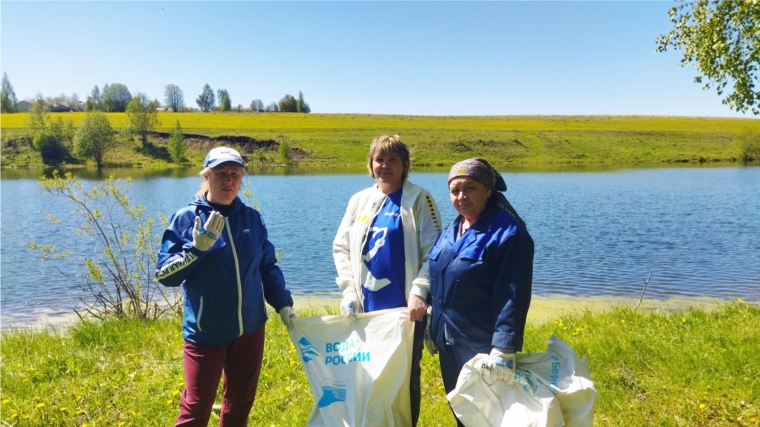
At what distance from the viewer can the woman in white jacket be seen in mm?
3078

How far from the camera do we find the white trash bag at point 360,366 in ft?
9.79

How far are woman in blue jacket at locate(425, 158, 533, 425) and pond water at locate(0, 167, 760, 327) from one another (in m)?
7.36

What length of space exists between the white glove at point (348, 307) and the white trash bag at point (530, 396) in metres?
0.89

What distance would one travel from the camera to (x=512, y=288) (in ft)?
8.21

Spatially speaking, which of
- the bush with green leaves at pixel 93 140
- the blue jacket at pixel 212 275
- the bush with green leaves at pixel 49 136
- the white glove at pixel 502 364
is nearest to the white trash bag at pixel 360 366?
the blue jacket at pixel 212 275

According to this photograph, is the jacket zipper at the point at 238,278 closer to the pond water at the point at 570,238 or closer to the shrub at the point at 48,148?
the pond water at the point at 570,238

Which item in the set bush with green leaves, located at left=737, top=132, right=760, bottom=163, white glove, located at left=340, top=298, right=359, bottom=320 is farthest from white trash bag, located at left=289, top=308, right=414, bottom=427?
bush with green leaves, located at left=737, top=132, right=760, bottom=163

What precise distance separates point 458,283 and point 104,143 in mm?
64207

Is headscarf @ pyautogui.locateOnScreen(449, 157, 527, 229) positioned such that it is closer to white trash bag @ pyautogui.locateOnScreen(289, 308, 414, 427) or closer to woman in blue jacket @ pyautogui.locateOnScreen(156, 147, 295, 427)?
white trash bag @ pyautogui.locateOnScreen(289, 308, 414, 427)

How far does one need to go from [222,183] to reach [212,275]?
0.56 m

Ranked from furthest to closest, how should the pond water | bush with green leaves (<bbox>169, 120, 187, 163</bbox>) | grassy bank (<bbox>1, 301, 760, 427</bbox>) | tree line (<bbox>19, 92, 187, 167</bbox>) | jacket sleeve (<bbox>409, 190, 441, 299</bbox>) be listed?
bush with green leaves (<bbox>169, 120, 187, 163</bbox>) → tree line (<bbox>19, 92, 187, 167</bbox>) → the pond water → grassy bank (<bbox>1, 301, 760, 427</bbox>) → jacket sleeve (<bbox>409, 190, 441, 299</bbox>)

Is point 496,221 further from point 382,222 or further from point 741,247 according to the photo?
point 741,247

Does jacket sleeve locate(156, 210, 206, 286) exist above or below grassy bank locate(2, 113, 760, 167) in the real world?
below

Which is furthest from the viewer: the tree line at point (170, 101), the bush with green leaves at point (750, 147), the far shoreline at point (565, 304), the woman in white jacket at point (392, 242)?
the tree line at point (170, 101)
